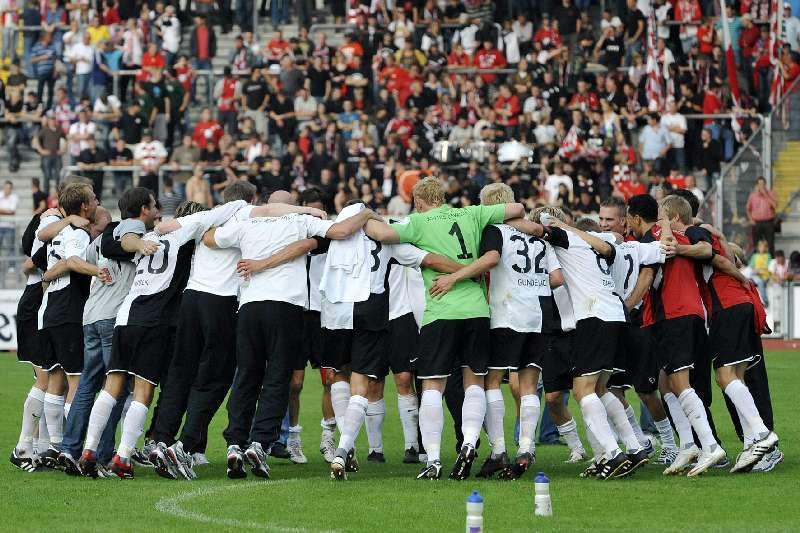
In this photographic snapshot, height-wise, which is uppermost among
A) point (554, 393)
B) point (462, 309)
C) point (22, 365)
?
point (462, 309)

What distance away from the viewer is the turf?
31.2ft

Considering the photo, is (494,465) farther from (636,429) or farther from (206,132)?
(206,132)

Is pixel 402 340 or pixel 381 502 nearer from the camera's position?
pixel 381 502

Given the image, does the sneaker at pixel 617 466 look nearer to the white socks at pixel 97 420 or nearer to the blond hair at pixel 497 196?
the blond hair at pixel 497 196

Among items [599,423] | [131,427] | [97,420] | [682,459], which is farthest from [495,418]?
[97,420]

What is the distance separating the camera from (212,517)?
9.74 m

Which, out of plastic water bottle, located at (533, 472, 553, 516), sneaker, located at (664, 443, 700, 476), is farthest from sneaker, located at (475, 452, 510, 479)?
plastic water bottle, located at (533, 472, 553, 516)

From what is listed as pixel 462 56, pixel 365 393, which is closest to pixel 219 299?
pixel 365 393

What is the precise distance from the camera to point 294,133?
31.7 metres

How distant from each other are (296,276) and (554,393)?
2.55 m

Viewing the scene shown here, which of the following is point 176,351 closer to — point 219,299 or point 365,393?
Result: point 219,299

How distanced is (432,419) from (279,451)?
2.49 m

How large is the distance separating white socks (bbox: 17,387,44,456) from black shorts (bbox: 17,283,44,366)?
0.27m

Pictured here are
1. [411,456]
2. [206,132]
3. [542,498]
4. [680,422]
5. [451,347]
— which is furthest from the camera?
[206,132]
